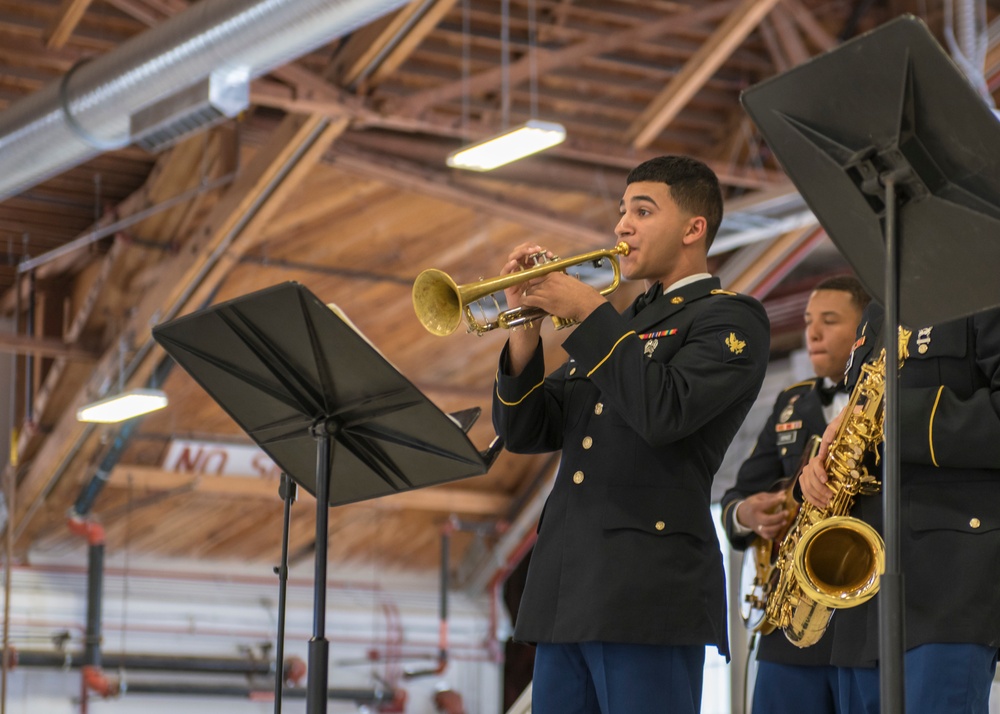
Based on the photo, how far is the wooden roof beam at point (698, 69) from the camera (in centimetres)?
891

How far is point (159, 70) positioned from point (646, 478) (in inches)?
187

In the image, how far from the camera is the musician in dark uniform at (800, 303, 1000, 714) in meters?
2.58

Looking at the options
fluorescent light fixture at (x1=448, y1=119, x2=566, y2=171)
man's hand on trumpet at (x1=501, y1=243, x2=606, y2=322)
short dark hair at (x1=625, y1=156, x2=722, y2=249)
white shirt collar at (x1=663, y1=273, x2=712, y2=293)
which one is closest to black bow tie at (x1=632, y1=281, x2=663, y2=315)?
white shirt collar at (x1=663, y1=273, x2=712, y2=293)

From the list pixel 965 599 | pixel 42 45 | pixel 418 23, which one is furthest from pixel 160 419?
pixel 965 599

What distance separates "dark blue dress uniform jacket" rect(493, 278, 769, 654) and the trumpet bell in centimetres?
25

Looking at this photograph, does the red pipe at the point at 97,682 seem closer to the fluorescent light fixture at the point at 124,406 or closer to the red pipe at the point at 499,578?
the fluorescent light fixture at the point at 124,406

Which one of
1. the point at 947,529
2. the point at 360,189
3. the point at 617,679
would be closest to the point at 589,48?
the point at 360,189

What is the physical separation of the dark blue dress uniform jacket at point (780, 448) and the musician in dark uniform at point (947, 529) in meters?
1.28

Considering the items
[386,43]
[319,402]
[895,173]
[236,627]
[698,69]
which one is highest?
[698,69]

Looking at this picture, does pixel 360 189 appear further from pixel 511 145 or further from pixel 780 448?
pixel 780 448

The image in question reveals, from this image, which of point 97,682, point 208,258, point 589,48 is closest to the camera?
point 589,48

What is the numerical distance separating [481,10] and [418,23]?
0.91 metres

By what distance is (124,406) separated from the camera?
10047 millimetres

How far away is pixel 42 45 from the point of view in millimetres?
8438
